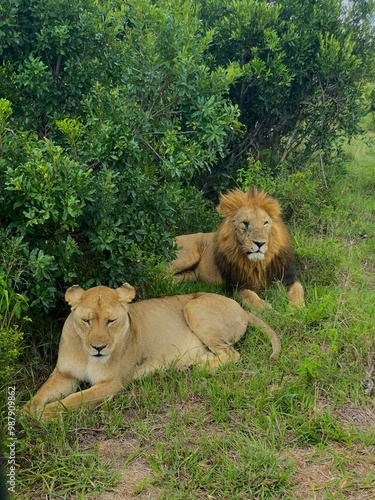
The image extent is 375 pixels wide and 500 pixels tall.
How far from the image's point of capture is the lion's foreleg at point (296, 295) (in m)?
4.50

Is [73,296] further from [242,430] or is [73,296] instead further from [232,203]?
[232,203]

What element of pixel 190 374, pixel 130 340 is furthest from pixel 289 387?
pixel 130 340

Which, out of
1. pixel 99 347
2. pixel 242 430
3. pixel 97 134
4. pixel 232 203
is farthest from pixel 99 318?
pixel 232 203

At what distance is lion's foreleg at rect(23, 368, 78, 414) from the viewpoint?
318 cm

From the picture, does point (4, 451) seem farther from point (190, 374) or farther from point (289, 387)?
point (289, 387)

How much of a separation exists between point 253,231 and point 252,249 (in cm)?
14

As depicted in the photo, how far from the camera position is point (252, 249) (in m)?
4.71

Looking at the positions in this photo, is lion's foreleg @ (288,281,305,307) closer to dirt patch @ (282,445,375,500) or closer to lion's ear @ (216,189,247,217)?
lion's ear @ (216,189,247,217)

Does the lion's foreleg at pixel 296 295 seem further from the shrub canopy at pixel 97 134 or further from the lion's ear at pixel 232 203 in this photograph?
the shrub canopy at pixel 97 134

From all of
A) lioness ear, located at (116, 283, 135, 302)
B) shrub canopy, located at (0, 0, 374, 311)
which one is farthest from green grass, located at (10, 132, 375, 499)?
shrub canopy, located at (0, 0, 374, 311)

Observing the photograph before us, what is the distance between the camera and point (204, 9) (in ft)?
20.5

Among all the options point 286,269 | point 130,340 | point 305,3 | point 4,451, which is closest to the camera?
point 4,451

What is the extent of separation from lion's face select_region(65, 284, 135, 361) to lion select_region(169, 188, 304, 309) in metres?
1.38

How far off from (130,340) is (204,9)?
404cm
